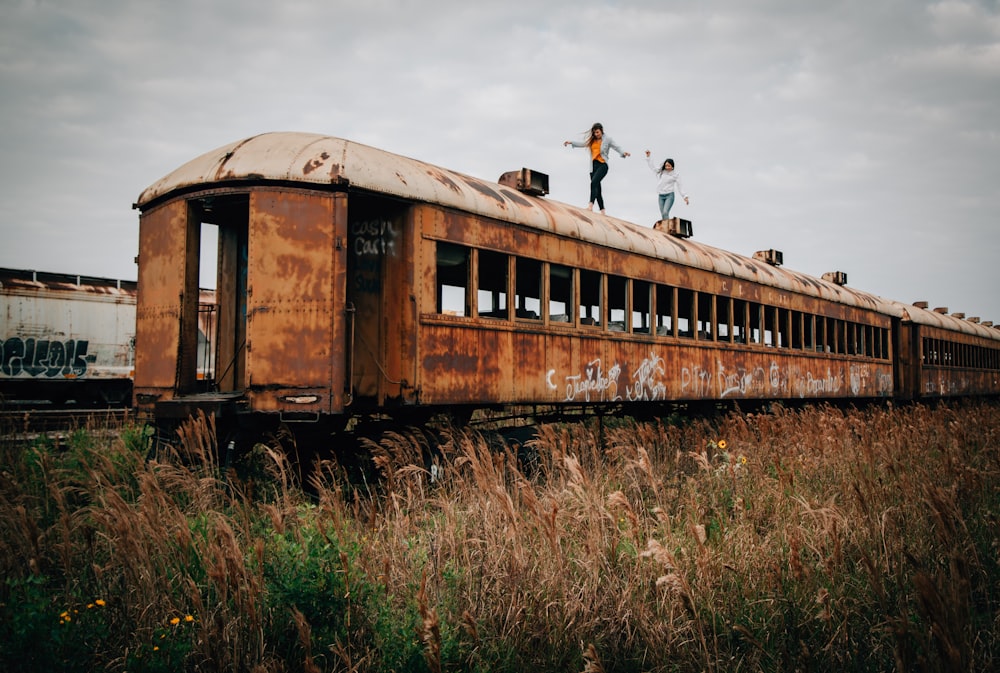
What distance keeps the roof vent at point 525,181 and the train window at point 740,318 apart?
4849mm

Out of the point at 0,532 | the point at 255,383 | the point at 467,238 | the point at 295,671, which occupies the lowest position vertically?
the point at 295,671

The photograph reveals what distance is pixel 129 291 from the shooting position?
18438 mm

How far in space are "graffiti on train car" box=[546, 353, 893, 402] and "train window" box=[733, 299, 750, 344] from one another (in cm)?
54

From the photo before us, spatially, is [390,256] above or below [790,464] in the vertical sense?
above

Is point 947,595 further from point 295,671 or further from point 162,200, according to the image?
point 162,200

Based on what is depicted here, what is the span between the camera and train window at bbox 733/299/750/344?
1209 cm

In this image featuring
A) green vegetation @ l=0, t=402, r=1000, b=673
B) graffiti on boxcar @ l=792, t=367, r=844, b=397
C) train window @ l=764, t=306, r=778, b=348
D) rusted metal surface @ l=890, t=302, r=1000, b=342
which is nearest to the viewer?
green vegetation @ l=0, t=402, r=1000, b=673

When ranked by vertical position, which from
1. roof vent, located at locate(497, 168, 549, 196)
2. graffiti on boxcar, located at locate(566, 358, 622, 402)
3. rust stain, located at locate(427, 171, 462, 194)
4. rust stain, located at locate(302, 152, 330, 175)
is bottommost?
graffiti on boxcar, located at locate(566, 358, 622, 402)

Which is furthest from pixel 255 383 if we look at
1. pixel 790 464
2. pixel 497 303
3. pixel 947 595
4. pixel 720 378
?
pixel 720 378

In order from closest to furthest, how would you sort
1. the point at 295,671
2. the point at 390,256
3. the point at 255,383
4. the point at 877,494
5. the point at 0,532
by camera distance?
the point at 295,671, the point at 0,532, the point at 877,494, the point at 255,383, the point at 390,256

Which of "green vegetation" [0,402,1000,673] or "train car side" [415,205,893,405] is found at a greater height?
"train car side" [415,205,893,405]

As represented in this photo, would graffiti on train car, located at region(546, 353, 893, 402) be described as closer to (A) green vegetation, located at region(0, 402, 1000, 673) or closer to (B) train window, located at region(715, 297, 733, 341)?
(B) train window, located at region(715, 297, 733, 341)

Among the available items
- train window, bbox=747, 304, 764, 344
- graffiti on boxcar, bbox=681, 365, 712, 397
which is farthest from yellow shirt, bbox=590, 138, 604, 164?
train window, bbox=747, 304, 764, 344

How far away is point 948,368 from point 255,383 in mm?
22175
